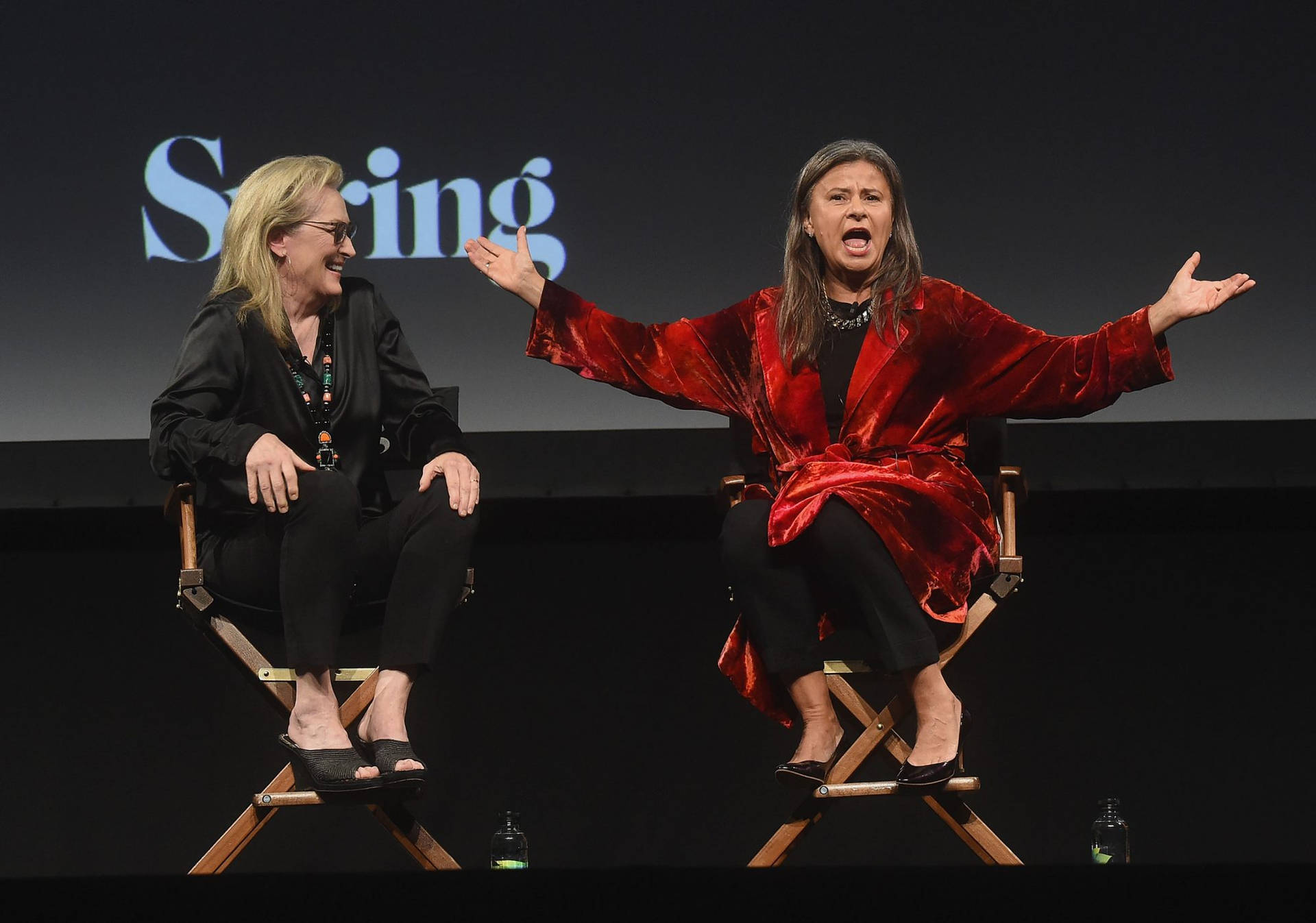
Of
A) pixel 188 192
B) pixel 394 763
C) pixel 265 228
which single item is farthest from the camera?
pixel 188 192

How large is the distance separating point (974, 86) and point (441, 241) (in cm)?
131

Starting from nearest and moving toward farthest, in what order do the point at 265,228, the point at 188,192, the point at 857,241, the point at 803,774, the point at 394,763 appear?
1. the point at 394,763
2. the point at 803,774
3. the point at 265,228
4. the point at 857,241
5. the point at 188,192

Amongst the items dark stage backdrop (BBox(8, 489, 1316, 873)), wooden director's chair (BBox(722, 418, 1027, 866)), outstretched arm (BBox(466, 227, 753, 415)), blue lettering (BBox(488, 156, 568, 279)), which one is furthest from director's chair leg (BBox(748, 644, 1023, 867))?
blue lettering (BBox(488, 156, 568, 279))

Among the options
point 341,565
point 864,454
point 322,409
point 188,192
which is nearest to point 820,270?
point 864,454

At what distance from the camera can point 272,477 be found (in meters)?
2.47

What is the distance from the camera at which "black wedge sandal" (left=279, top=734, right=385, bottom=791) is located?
2434 millimetres

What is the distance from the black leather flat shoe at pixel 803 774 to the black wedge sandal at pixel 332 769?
637 millimetres

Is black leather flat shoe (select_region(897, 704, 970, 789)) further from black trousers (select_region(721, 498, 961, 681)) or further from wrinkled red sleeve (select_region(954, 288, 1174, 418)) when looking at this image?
wrinkled red sleeve (select_region(954, 288, 1174, 418))

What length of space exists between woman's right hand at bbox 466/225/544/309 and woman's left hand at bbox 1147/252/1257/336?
109 cm

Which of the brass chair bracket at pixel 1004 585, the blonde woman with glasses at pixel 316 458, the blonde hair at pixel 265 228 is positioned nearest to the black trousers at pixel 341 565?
the blonde woman with glasses at pixel 316 458

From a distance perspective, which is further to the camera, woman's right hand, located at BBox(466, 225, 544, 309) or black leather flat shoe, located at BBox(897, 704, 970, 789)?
woman's right hand, located at BBox(466, 225, 544, 309)

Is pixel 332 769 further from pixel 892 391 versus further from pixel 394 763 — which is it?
pixel 892 391

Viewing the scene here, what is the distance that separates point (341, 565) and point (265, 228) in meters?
0.64

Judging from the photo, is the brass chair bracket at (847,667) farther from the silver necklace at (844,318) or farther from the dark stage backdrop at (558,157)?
the dark stage backdrop at (558,157)
